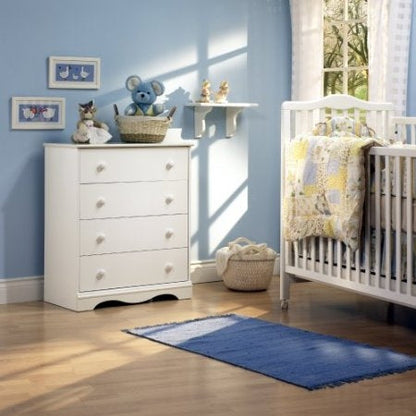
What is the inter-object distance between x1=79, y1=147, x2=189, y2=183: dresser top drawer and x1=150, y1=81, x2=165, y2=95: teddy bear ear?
275 millimetres

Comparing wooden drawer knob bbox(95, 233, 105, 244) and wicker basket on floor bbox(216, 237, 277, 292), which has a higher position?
wooden drawer knob bbox(95, 233, 105, 244)

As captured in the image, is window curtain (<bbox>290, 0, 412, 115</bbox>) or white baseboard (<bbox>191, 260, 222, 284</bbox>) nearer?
window curtain (<bbox>290, 0, 412, 115</bbox>)

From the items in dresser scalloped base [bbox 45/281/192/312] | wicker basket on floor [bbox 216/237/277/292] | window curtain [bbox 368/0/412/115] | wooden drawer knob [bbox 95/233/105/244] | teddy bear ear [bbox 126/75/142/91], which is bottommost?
dresser scalloped base [bbox 45/281/192/312]

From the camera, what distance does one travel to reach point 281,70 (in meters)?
5.16

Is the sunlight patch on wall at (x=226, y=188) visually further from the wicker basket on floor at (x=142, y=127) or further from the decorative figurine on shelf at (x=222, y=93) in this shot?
the wicker basket on floor at (x=142, y=127)

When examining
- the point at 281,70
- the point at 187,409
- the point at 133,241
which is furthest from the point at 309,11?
the point at 187,409

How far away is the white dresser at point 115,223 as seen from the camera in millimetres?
4227

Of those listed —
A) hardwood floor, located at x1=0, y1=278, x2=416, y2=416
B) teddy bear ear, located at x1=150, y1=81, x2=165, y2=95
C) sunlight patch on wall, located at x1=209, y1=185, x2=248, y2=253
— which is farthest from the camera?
sunlight patch on wall, located at x1=209, y1=185, x2=248, y2=253

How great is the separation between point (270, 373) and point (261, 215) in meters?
2.09

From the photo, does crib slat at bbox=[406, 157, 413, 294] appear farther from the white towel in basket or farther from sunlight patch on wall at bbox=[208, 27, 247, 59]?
sunlight patch on wall at bbox=[208, 27, 247, 59]

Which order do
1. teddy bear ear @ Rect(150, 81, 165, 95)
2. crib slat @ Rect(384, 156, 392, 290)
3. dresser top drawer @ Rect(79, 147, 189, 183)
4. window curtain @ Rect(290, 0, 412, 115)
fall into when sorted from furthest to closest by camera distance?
window curtain @ Rect(290, 0, 412, 115), teddy bear ear @ Rect(150, 81, 165, 95), dresser top drawer @ Rect(79, 147, 189, 183), crib slat @ Rect(384, 156, 392, 290)

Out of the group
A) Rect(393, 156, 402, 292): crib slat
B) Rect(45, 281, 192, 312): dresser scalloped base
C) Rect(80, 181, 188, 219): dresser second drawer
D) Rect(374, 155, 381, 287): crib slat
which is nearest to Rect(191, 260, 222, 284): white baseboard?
Rect(45, 281, 192, 312): dresser scalloped base

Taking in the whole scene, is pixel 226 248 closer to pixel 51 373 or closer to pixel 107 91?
pixel 107 91

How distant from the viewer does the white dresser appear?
4.23 metres
